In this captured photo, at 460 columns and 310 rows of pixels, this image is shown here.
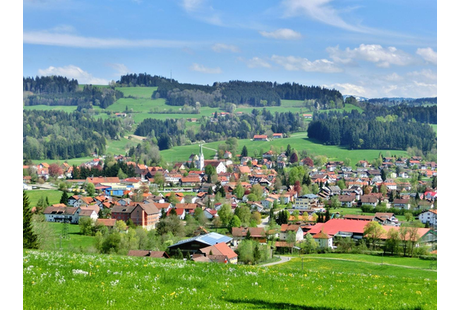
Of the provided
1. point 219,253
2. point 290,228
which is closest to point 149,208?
point 290,228

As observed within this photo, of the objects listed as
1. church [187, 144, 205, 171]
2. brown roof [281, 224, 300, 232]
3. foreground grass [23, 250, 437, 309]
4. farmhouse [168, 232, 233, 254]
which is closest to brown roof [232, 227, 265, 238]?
brown roof [281, 224, 300, 232]

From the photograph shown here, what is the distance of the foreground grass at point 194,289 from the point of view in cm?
794

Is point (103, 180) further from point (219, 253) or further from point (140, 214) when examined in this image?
point (219, 253)

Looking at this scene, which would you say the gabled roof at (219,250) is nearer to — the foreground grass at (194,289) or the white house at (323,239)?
the white house at (323,239)

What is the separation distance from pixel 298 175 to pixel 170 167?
152ft

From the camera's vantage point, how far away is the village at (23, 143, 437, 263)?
2356 inches

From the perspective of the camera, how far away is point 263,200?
102000 millimetres

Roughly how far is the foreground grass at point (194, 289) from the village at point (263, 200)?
20.9 metres

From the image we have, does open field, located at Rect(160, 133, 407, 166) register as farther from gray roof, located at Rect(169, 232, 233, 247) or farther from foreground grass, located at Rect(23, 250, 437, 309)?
foreground grass, located at Rect(23, 250, 437, 309)

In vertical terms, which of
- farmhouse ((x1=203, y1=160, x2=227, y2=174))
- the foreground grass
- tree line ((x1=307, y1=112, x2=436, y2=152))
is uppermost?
tree line ((x1=307, y1=112, x2=436, y2=152))

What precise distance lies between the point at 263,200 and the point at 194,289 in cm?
9359

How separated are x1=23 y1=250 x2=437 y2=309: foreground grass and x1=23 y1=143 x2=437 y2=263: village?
68.7ft

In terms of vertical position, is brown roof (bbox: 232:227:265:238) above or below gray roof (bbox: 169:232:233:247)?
below
